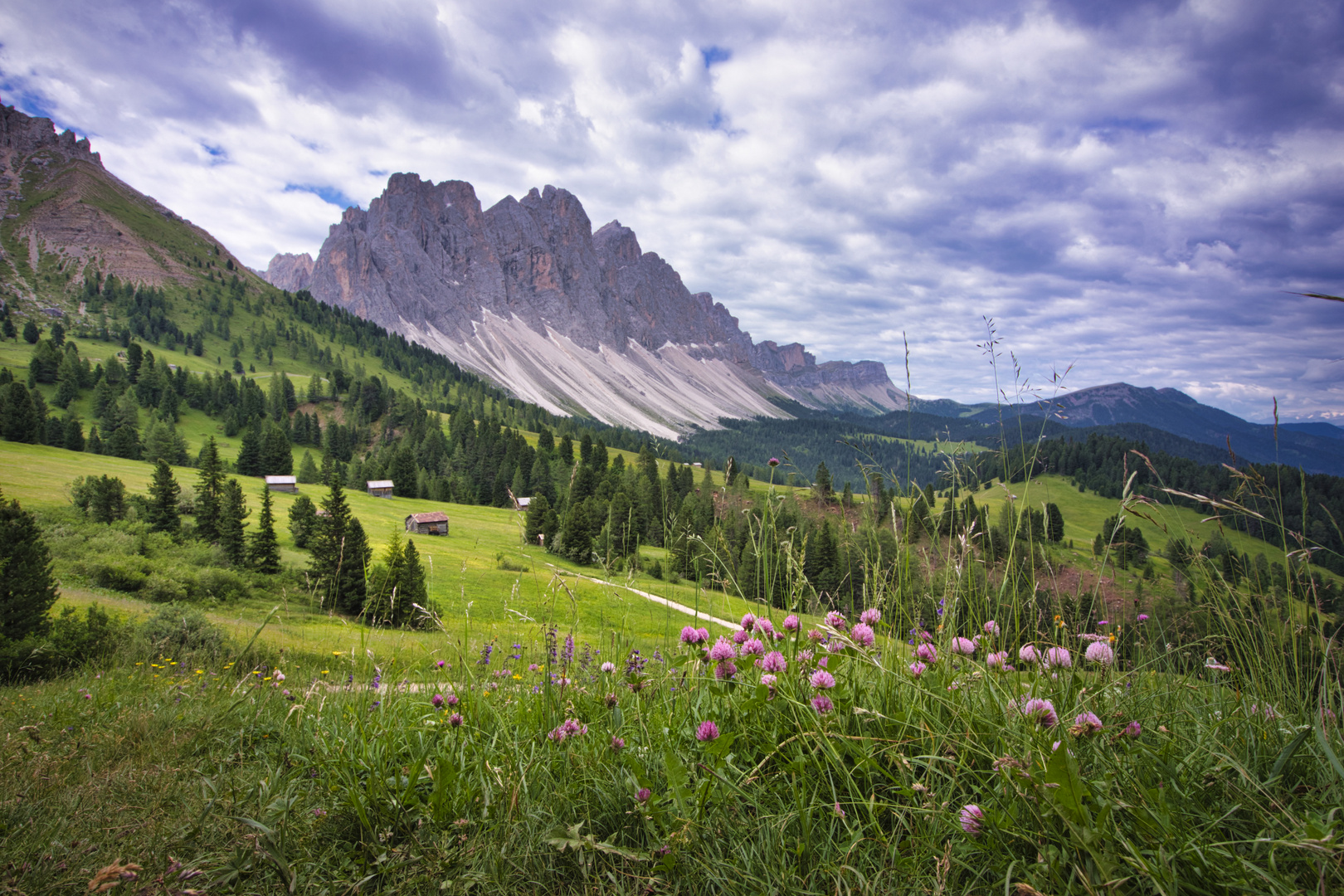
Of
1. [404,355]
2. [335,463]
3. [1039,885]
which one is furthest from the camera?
[404,355]

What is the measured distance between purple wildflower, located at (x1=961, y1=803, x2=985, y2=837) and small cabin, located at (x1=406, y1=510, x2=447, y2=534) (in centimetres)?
6349

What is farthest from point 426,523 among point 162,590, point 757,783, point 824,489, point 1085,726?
point 1085,726

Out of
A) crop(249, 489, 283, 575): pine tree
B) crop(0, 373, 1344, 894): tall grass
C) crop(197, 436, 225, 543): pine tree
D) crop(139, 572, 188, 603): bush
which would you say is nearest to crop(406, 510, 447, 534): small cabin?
crop(197, 436, 225, 543): pine tree

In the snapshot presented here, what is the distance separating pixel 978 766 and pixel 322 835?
113 inches

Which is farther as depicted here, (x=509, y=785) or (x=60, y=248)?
(x=60, y=248)

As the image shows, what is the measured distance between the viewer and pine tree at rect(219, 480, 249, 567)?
36.2m

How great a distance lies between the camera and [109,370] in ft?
347

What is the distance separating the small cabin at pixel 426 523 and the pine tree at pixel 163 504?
1998 centimetres

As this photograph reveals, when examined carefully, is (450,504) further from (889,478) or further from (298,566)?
(889,478)

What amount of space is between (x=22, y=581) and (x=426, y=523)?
48.5 metres

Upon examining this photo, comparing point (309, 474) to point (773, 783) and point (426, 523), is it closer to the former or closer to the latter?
point (426, 523)

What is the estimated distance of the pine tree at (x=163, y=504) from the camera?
133 ft

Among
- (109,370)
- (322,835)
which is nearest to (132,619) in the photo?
(322,835)

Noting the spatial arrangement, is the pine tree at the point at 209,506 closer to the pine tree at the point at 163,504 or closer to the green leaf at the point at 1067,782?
the pine tree at the point at 163,504
